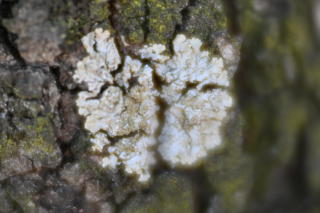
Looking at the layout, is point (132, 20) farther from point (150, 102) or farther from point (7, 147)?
point (7, 147)

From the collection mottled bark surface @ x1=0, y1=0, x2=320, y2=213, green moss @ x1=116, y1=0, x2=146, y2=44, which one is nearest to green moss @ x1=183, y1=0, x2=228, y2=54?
mottled bark surface @ x1=0, y1=0, x2=320, y2=213

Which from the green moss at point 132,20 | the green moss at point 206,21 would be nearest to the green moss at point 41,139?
the green moss at point 132,20

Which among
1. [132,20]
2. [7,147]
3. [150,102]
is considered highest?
Result: [132,20]

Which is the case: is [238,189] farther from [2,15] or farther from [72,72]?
[2,15]

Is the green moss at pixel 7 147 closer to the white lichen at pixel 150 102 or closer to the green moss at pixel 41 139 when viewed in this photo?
the green moss at pixel 41 139

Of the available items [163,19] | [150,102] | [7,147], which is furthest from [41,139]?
[163,19]

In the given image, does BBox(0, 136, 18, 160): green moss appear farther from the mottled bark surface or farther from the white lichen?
the white lichen

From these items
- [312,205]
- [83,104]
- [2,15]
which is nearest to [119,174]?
[83,104]
